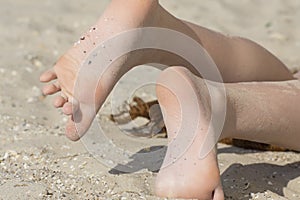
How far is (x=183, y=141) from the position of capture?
153 centimetres

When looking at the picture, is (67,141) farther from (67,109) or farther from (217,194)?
(217,194)

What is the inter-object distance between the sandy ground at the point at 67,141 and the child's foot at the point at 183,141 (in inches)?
3.0

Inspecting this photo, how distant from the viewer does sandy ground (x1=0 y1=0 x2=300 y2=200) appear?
63.7 inches

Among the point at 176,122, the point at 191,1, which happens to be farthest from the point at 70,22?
the point at 176,122

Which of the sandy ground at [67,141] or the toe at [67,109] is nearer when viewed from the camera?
the toe at [67,109]

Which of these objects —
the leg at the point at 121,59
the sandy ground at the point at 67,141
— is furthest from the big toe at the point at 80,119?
the sandy ground at the point at 67,141

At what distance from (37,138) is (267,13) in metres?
1.79

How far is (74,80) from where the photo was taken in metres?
1.55

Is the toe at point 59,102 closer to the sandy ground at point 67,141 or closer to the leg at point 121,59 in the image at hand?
the leg at point 121,59

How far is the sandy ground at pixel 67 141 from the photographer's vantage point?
162cm

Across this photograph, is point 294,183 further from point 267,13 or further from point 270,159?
point 267,13

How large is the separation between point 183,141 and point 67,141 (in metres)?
0.52

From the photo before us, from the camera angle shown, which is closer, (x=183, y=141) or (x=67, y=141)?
(x=183, y=141)

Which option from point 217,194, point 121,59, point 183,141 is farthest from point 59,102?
point 217,194
